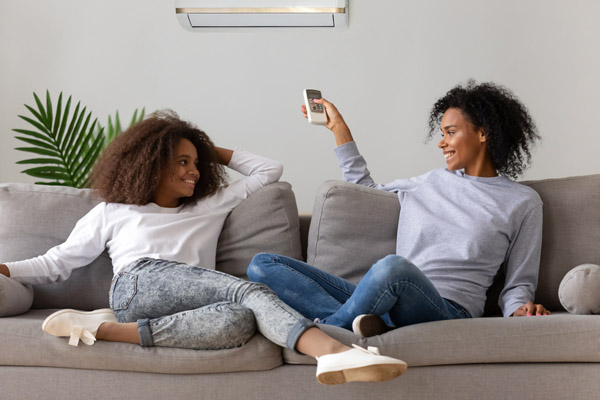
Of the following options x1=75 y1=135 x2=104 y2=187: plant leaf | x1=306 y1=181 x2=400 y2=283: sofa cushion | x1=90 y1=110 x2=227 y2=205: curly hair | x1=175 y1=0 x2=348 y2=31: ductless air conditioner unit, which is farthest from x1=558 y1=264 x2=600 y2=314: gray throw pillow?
x1=75 y1=135 x2=104 y2=187: plant leaf

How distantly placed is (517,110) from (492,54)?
105 centimetres

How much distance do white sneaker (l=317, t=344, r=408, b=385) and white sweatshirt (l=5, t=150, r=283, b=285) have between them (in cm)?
80

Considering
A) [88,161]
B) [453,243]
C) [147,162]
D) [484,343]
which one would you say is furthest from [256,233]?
[88,161]

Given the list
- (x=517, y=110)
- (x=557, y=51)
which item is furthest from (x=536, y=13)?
(x=517, y=110)

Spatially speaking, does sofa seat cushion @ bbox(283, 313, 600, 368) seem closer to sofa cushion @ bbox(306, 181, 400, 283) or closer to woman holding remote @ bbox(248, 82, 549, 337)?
woman holding remote @ bbox(248, 82, 549, 337)

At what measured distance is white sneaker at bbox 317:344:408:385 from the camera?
1.38 m

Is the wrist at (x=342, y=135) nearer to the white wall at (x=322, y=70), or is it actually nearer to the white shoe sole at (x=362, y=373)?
the white wall at (x=322, y=70)

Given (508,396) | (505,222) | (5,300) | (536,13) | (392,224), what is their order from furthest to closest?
(536,13)
(392,224)
(505,222)
(5,300)
(508,396)

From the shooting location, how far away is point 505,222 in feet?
6.58

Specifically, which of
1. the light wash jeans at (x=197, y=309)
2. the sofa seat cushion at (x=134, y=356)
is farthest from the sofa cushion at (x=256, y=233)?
the sofa seat cushion at (x=134, y=356)

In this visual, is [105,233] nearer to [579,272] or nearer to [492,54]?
[579,272]

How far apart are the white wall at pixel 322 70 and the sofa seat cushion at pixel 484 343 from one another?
168 cm

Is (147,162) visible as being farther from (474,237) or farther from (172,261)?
(474,237)

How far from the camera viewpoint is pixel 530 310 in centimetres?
185
